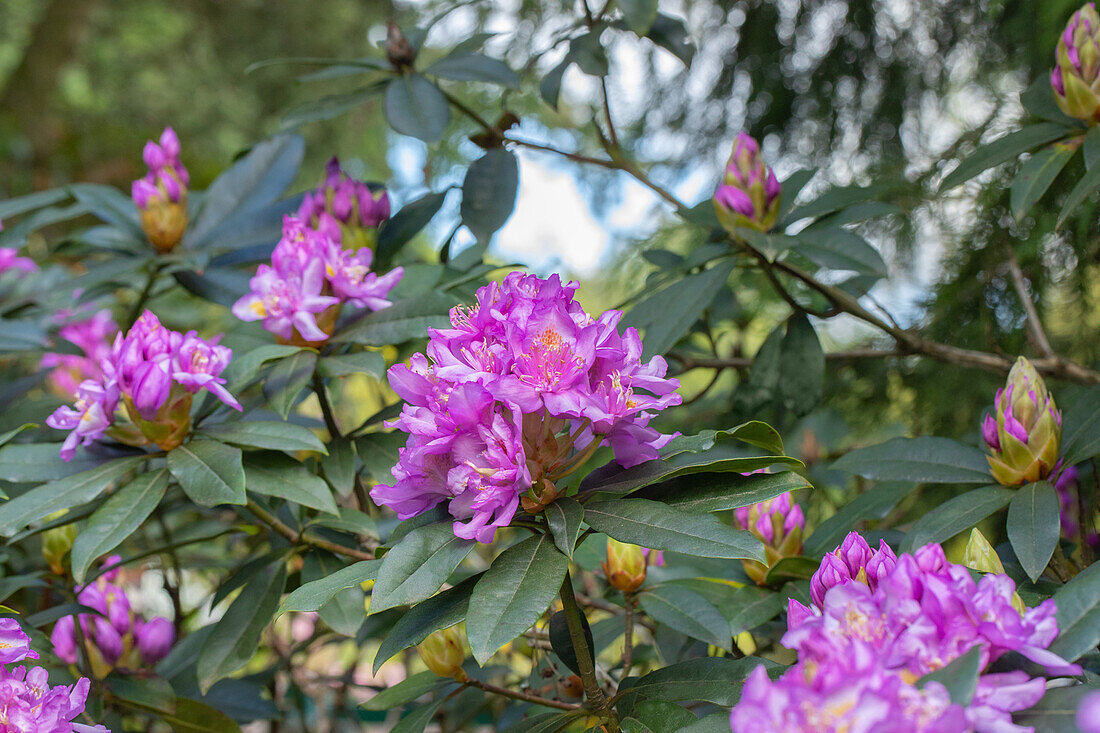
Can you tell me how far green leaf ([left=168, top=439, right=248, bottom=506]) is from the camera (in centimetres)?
93

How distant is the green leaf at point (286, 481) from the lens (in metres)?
0.98

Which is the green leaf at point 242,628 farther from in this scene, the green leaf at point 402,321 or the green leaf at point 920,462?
the green leaf at point 920,462

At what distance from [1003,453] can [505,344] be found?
655 mm

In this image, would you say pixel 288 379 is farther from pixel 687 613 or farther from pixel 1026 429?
pixel 1026 429

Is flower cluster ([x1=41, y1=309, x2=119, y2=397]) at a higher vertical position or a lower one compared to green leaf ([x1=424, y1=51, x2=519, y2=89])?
lower

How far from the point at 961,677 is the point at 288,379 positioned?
0.89 m

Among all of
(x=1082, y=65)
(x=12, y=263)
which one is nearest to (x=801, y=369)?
(x=1082, y=65)

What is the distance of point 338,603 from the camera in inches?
43.0

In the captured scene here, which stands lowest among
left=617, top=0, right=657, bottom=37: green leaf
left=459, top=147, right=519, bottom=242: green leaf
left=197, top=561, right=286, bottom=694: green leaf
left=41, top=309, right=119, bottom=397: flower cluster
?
left=41, top=309, right=119, bottom=397: flower cluster

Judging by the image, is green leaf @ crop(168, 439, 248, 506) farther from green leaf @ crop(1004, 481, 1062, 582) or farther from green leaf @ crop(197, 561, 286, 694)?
green leaf @ crop(1004, 481, 1062, 582)

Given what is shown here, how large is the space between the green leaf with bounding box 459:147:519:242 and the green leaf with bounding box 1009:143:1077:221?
787 mm

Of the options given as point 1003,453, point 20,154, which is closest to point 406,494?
point 1003,453

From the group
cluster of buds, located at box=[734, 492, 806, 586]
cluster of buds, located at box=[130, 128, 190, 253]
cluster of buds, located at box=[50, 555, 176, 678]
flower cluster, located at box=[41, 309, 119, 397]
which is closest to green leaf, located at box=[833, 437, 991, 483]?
cluster of buds, located at box=[734, 492, 806, 586]

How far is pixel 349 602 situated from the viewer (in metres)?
1.09
